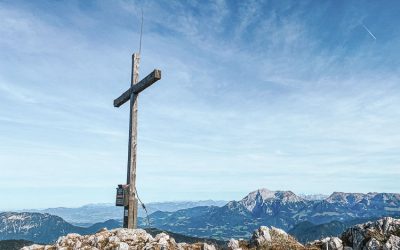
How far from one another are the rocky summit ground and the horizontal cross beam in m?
7.84

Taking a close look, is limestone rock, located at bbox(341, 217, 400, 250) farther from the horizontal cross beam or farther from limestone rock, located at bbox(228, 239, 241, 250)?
the horizontal cross beam

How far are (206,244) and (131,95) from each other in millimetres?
9834

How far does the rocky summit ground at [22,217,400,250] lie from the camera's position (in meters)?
17.1

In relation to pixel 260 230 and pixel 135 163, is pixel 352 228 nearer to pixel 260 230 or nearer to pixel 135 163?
pixel 260 230

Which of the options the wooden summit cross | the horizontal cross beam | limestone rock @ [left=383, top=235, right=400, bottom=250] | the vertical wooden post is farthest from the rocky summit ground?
the horizontal cross beam

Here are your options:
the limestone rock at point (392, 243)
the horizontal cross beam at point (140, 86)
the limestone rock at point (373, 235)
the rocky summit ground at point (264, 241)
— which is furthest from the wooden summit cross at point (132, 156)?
the limestone rock at point (392, 243)

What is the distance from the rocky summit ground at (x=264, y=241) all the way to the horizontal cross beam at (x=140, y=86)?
25.7 feet

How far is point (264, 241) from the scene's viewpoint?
18.7 m

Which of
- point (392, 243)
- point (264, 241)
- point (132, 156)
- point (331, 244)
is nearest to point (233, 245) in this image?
point (264, 241)

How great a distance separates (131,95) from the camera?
2383cm

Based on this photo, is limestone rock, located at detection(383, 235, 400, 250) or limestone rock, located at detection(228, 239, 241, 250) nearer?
limestone rock, located at detection(383, 235, 400, 250)

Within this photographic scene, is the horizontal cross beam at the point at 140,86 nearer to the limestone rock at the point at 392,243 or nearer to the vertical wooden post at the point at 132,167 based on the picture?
the vertical wooden post at the point at 132,167

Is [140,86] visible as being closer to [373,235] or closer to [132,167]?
[132,167]

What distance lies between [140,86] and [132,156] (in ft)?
13.1
